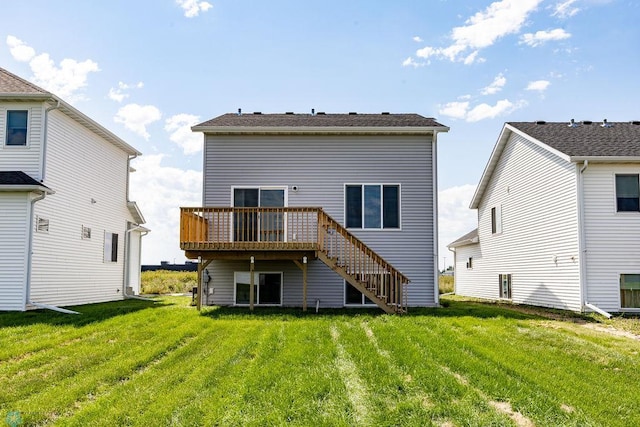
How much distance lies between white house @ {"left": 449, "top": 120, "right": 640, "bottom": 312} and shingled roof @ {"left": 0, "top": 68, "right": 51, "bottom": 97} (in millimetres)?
14114

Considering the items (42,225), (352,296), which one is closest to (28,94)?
(42,225)

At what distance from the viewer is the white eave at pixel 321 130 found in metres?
13.0

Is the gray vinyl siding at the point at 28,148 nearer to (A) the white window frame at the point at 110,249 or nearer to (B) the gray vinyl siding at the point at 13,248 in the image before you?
(B) the gray vinyl siding at the point at 13,248

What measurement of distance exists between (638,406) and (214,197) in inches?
424

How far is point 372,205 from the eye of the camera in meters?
13.3

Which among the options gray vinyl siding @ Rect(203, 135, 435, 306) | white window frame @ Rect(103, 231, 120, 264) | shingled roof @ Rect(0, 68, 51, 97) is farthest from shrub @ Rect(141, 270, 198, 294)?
shingled roof @ Rect(0, 68, 51, 97)

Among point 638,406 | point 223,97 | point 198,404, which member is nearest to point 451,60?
point 223,97

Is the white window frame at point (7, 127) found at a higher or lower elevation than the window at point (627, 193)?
higher

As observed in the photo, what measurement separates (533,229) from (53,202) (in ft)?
47.0

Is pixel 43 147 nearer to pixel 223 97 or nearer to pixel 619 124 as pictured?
pixel 223 97

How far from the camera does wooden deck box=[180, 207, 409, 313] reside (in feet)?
36.6

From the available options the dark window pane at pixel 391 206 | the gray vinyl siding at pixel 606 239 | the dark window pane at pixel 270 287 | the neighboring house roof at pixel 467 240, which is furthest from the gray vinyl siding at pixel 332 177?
the neighboring house roof at pixel 467 240

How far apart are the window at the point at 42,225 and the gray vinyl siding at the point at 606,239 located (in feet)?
46.7

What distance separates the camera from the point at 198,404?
4988 mm
